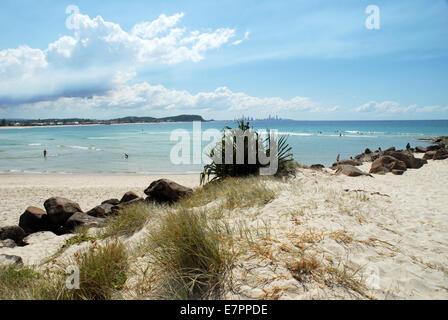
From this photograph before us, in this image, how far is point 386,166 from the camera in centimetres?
1462

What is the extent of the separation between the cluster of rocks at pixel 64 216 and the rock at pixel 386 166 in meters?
10.3

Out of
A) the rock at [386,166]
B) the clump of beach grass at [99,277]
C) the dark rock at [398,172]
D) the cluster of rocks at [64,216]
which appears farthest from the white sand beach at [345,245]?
the rock at [386,166]

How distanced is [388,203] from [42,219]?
1001cm

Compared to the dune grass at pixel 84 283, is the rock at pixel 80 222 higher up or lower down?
lower down

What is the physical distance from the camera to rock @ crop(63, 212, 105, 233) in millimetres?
7561

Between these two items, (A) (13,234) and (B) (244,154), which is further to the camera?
(B) (244,154)

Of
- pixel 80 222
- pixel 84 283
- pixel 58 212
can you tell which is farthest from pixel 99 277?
pixel 58 212

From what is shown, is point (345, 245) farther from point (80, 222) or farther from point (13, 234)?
point (13, 234)

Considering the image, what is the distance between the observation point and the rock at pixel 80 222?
7561 mm

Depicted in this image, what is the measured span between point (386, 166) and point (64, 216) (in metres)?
15.3

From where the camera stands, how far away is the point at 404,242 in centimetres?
388

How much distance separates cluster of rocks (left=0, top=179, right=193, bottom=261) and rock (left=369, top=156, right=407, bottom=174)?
33.9 ft

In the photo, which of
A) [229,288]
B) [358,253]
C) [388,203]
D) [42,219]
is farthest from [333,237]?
[42,219]

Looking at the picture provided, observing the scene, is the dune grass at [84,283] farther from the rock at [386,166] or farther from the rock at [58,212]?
the rock at [386,166]
